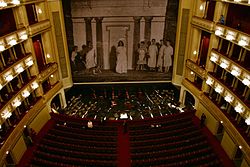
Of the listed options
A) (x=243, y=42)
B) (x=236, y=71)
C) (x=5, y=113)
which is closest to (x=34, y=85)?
(x=5, y=113)

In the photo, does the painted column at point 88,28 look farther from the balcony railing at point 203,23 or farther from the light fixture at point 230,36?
the light fixture at point 230,36

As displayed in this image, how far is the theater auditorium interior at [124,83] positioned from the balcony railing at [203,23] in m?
0.07

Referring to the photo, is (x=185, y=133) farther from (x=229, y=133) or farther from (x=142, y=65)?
(x=142, y=65)

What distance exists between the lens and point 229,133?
50.2 feet

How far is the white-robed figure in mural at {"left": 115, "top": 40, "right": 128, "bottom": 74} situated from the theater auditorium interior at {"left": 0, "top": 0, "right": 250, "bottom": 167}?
90 mm

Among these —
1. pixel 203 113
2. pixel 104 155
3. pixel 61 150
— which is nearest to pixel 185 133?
pixel 203 113

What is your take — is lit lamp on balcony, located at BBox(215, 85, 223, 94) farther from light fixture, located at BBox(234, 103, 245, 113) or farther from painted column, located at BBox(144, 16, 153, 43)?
painted column, located at BBox(144, 16, 153, 43)

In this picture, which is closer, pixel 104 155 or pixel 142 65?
pixel 104 155

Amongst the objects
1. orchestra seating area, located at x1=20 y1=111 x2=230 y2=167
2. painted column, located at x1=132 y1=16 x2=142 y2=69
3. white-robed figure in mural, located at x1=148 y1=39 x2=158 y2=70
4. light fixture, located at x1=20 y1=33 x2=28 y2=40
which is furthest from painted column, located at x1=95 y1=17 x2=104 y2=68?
light fixture, located at x1=20 y1=33 x2=28 y2=40

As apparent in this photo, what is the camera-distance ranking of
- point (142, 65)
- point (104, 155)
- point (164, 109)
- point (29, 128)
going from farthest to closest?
point (142, 65)
point (164, 109)
point (29, 128)
point (104, 155)

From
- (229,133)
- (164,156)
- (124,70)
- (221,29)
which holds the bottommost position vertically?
(164,156)

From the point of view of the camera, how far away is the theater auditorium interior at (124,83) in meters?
14.7

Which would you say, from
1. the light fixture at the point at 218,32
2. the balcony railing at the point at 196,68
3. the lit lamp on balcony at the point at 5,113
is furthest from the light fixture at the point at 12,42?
the balcony railing at the point at 196,68

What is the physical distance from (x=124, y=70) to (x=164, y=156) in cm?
941
